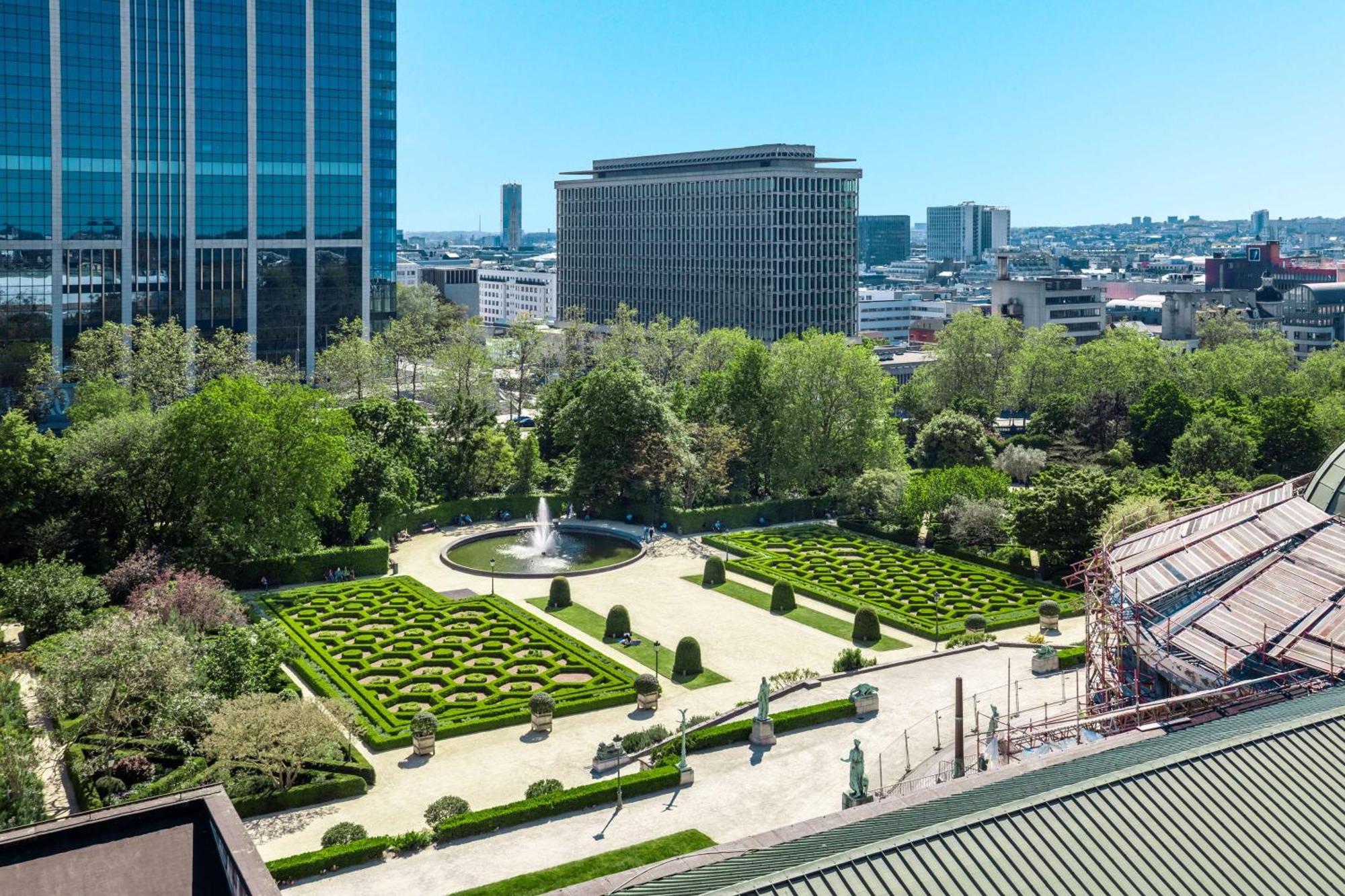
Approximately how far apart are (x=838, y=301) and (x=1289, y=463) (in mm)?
85199

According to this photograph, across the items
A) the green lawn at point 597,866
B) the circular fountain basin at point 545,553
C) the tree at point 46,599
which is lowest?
the green lawn at point 597,866

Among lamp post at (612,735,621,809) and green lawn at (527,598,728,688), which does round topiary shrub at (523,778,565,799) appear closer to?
lamp post at (612,735,621,809)

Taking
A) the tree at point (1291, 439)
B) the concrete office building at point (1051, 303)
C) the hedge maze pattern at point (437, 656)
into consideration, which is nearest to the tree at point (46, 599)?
the hedge maze pattern at point (437, 656)

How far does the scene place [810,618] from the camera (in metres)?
66.9

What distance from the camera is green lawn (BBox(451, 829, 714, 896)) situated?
123 feet

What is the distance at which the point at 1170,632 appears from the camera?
44656 millimetres

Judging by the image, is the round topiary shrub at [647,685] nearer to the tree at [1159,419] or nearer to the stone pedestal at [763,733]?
the stone pedestal at [763,733]

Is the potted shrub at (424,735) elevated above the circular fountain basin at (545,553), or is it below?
below

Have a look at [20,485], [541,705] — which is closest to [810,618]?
[541,705]

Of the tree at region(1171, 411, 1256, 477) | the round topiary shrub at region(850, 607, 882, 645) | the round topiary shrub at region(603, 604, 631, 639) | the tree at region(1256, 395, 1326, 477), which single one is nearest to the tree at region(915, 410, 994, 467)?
the tree at region(1171, 411, 1256, 477)

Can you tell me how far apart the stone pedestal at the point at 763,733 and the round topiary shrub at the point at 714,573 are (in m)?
23.9

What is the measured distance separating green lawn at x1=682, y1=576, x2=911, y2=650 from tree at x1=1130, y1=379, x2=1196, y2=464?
42.8 m

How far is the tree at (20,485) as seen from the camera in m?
63.6

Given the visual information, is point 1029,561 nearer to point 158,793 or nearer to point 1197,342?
point 158,793
